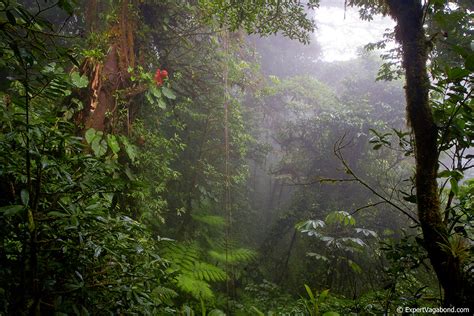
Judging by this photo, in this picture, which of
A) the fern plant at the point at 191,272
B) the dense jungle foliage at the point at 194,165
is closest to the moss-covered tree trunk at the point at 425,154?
the dense jungle foliage at the point at 194,165

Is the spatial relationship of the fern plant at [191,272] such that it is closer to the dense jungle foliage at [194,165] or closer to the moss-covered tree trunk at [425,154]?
the dense jungle foliage at [194,165]

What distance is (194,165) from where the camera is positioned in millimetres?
6289

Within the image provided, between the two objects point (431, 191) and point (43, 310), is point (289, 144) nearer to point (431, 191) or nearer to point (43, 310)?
point (431, 191)

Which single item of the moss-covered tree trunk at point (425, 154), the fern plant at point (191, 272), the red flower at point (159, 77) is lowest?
the fern plant at point (191, 272)

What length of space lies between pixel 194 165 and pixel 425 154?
502 cm

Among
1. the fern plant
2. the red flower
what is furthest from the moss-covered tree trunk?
the fern plant

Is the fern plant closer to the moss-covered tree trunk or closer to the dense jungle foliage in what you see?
the dense jungle foliage

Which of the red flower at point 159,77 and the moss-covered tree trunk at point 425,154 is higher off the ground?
the red flower at point 159,77

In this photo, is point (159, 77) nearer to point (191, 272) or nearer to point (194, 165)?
point (191, 272)

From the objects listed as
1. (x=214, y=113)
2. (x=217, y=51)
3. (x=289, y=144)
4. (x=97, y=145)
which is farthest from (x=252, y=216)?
(x=97, y=145)

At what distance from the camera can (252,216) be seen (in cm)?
996

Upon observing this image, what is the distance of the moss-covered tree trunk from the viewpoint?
1.45m

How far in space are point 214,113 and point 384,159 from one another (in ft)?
17.3

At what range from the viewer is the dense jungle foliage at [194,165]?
1.25 metres
